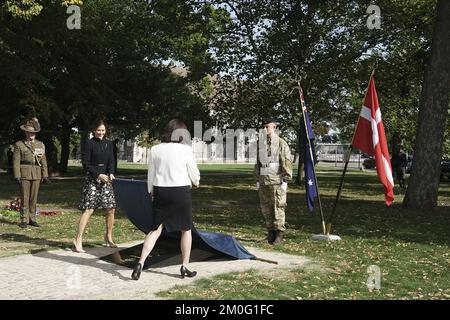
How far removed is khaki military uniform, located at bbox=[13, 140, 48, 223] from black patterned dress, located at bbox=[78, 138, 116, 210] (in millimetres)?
3121

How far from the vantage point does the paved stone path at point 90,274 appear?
629cm

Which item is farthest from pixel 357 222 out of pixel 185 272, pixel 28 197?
pixel 28 197

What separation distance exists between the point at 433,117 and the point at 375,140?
7.01 m

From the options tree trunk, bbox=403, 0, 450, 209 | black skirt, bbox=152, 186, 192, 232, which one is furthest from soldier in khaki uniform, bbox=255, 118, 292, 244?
tree trunk, bbox=403, 0, 450, 209

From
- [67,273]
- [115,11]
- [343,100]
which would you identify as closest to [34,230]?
[67,273]

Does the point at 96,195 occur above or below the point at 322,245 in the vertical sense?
above

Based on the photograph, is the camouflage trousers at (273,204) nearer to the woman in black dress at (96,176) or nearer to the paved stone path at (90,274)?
the paved stone path at (90,274)

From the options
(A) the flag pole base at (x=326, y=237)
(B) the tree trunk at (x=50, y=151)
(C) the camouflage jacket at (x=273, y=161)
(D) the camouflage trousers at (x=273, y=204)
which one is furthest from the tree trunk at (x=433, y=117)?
(B) the tree trunk at (x=50, y=151)

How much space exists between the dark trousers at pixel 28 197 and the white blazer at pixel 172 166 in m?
5.64

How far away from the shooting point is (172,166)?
706cm

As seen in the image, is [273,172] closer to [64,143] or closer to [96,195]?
[96,195]

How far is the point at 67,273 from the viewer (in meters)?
7.32

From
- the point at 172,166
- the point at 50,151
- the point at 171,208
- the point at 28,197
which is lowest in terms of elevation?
the point at 28,197

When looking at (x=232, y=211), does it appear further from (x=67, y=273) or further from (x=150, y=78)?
(x=150, y=78)
